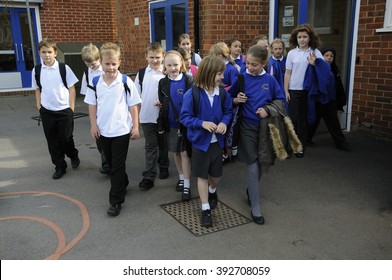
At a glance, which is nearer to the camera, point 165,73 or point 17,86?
point 165,73

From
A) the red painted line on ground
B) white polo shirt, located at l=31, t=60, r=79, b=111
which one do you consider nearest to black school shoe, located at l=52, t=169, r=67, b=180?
the red painted line on ground

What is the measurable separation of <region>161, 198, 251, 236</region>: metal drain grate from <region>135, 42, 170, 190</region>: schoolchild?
24.9 inches

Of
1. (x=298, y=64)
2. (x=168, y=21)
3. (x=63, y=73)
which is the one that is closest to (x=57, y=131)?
(x=63, y=73)

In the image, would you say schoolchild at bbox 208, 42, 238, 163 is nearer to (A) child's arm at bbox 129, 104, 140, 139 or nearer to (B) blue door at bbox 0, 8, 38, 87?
(A) child's arm at bbox 129, 104, 140, 139

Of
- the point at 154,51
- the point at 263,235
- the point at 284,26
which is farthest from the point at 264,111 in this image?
the point at 284,26

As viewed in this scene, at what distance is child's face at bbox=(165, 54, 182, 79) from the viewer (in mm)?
4031

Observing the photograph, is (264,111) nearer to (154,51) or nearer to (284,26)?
(154,51)

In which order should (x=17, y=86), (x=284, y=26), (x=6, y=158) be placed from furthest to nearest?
(x=17, y=86) < (x=284, y=26) < (x=6, y=158)

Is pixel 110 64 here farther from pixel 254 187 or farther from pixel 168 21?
pixel 168 21

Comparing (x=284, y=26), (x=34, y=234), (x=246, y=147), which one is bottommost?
(x=34, y=234)

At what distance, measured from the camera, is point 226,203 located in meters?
4.17

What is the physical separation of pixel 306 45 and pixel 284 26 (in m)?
2.53

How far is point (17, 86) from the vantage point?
38.8ft

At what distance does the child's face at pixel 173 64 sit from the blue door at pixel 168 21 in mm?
4348
